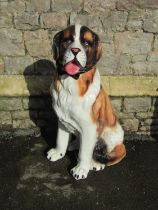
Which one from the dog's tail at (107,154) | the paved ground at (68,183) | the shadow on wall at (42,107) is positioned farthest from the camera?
the shadow on wall at (42,107)

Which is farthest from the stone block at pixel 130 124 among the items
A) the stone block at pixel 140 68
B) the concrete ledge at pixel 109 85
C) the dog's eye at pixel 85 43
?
the dog's eye at pixel 85 43

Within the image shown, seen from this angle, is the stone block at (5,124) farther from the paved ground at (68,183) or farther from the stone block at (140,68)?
the stone block at (140,68)

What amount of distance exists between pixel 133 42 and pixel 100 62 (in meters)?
0.50

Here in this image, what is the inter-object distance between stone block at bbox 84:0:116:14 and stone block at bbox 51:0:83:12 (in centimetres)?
8

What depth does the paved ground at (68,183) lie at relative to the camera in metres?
4.75

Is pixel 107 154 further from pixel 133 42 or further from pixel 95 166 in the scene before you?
pixel 133 42

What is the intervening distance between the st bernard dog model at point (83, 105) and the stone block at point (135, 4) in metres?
1.07

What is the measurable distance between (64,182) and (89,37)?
6.04ft

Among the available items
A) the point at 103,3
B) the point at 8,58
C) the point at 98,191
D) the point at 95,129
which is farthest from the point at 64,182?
the point at 103,3

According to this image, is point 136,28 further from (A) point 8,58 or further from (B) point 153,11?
(A) point 8,58

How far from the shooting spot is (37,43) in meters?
5.45

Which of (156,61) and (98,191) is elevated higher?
(156,61)

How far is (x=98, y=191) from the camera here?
494 centimetres

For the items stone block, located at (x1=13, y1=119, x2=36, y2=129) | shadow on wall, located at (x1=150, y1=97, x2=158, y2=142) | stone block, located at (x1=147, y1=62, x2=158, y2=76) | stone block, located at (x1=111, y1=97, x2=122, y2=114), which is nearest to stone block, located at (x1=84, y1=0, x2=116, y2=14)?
stone block, located at (x1=147, y1=62, x2=158, y2=76)
